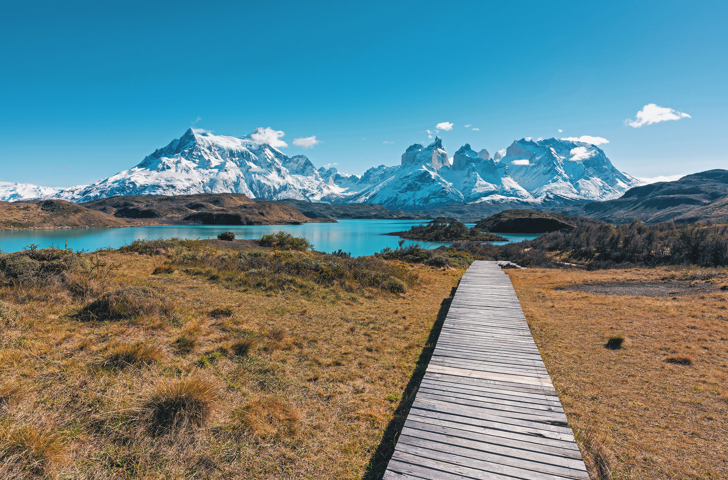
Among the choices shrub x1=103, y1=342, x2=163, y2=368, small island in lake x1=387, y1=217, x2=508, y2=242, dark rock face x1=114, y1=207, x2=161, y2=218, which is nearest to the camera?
shrub x1=103, y1=342, x2=163, y2=368

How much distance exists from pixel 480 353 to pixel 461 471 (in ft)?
13.8

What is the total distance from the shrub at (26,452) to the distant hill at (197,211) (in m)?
144

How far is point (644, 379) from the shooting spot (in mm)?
7777

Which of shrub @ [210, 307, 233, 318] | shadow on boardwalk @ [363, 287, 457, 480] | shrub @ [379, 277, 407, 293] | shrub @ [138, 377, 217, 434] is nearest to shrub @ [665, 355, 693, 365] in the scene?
shadow on boardwalk @ [363, 287, 457, 480]

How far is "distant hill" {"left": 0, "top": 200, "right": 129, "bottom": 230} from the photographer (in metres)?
89.7

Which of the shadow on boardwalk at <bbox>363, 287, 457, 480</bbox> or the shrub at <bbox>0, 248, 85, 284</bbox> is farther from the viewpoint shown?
the shrub at <bbox>0, 248, 85, 284</bbox>

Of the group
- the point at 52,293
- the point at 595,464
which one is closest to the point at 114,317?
the point at 52,293

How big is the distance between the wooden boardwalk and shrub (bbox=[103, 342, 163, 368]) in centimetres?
507

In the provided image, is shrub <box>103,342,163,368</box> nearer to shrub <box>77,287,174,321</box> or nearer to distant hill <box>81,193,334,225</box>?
shrub <box>77,287,174,321</box>

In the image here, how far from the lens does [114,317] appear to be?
26.8ft

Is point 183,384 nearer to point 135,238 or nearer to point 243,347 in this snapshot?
point 243,347

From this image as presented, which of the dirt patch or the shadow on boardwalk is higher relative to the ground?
the shadow on boardwalk

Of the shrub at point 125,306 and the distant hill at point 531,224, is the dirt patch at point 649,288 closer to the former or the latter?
the shrub at point 125,306

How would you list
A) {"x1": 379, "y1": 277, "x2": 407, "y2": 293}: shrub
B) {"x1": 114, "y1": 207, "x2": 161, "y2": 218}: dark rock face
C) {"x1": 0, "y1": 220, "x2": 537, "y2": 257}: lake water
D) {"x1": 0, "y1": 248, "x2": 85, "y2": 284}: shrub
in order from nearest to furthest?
{"x1": 0, "y1": 248, "x2": 85, "y2": 284}: shrub
{"x1": 379, "y1": 277, "x2": 407, "y2": 293}: shrub
{"x1": 0, "y1": 220, "x2": 537, "y2": 257}: lake water
{"x1": 114, "y1": 207, "x2": 161, "y2": 218}: dark rock face
